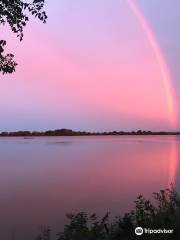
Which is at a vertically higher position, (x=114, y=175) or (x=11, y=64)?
(x=11, y=64)

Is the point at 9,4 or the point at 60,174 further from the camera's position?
the point at 60,174

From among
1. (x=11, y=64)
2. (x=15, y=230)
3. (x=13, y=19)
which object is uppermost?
(x=13, y=19)

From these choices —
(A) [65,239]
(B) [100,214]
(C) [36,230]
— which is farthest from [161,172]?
(A) [65,239]

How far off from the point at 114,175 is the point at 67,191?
11.6 metres

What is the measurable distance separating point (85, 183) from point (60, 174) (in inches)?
322

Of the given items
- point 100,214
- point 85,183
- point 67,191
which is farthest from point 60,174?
point 100,214

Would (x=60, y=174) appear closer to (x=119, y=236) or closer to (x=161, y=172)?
(x=161, y=172)

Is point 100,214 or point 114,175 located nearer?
point 100,214

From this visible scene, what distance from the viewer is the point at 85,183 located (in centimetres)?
3431

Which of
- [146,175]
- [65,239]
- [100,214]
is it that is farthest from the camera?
[146,175]

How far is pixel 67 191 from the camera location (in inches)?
1171

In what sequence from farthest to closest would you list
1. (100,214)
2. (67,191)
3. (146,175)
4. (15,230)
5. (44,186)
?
Result: 1. (146,175)
2. (44,186)
3. (67,191)
4. (100,214)
5. (15,230)

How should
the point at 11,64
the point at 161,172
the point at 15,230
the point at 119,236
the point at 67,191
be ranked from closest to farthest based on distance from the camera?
the point at 119,236 < the point at 11,64 < the point at 15,230 < the point at 67,191 < the point at 161,172

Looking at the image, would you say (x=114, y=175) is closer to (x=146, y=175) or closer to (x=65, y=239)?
(x=146, y=175)
